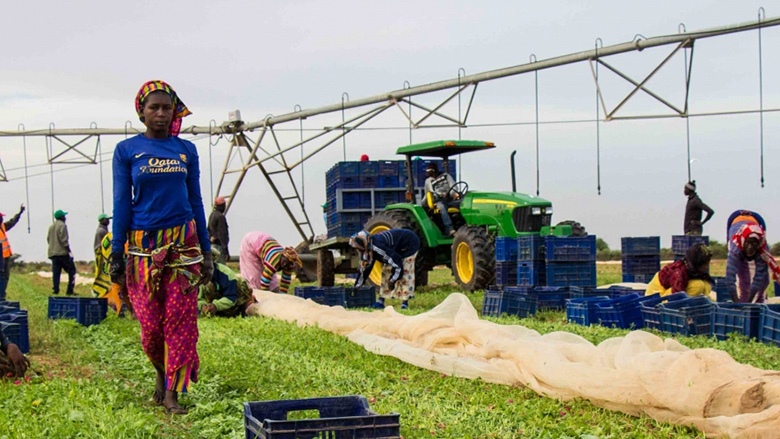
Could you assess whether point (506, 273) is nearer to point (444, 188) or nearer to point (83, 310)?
point (444, 188)

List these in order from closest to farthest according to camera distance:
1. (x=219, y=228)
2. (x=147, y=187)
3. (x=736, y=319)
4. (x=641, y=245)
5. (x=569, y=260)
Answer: (x=147, y=187), (x=736, y=319), (x=569, y=260), (x=641, y=245), (x=219, y=228)

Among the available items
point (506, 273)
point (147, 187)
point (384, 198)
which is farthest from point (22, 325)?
point (384, 198)

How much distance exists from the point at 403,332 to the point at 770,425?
4.32m

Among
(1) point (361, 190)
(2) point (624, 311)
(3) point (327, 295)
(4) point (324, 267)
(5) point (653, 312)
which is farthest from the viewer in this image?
(1) point (361, 190)

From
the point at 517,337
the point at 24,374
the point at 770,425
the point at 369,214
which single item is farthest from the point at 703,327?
the point at 369,214

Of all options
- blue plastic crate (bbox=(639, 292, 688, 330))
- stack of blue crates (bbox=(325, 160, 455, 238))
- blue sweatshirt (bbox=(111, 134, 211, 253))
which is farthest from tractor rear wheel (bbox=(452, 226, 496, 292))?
blue sweatshirt (bbox=(111, 134, 211, 253))

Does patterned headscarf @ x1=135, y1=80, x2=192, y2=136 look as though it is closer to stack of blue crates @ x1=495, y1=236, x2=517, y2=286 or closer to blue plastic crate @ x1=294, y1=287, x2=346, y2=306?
blue plastic crate @ x1=294, y1=287, x2=346, y2=306

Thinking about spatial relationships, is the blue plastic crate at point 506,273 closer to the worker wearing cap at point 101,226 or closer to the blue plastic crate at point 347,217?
Answer: the blue plastic crate at point 347,217

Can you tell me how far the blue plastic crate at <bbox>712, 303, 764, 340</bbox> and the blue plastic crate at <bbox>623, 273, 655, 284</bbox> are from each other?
266 inches

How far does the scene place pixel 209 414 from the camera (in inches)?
222

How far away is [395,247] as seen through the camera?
551 inches

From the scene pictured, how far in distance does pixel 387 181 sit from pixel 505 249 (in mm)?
5746

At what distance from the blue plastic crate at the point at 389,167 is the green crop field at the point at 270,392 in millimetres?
10768

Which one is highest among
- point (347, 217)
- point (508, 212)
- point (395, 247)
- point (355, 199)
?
point (355, 199)
